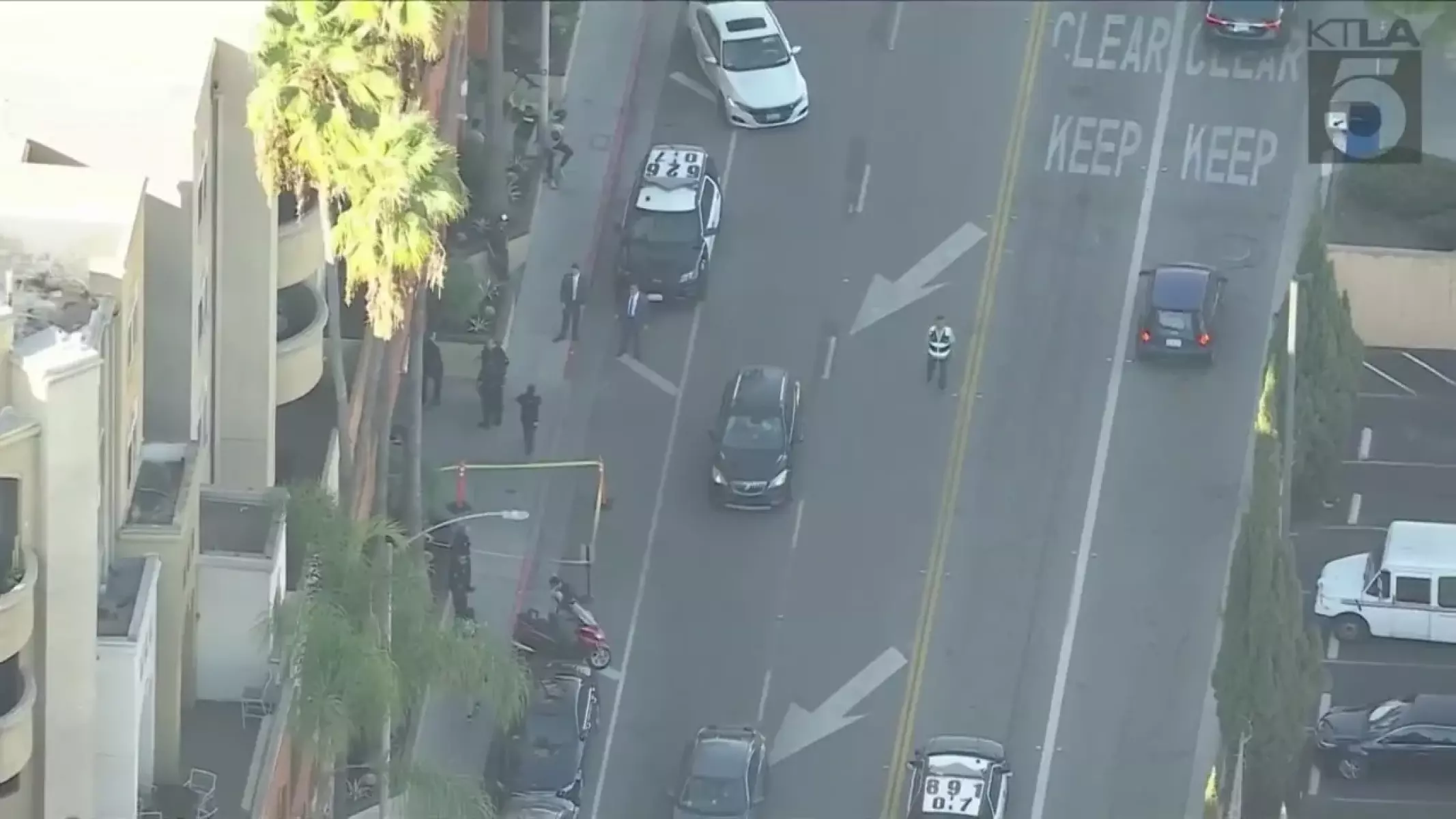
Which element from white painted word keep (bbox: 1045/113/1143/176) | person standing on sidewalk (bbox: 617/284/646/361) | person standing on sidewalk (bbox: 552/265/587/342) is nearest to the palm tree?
person standing on sidewalk (bbox: 617/284/646/361)

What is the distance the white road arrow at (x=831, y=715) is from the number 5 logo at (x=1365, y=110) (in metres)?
16.3

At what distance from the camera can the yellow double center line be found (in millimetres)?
56719

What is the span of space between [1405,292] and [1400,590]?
29.7 feet

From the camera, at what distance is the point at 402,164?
4625 cm

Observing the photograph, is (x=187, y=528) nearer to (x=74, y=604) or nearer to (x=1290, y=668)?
(x=74, y=604)

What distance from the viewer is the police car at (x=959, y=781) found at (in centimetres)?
5344

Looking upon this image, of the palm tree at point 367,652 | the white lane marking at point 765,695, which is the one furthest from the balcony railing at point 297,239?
the white lane marking at point 765,695

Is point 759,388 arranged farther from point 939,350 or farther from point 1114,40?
point 1114,40

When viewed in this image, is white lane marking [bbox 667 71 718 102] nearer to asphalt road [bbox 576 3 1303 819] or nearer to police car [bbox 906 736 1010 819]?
asphalt road [bbox 576 3 1303 819]

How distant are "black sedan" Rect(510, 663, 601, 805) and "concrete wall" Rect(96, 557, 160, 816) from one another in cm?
1226

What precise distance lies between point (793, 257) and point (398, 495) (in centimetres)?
1140

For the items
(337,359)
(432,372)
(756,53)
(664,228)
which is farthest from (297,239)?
(756,53)

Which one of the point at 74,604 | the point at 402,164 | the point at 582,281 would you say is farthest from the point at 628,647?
the point at 74,604

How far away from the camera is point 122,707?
41062 millimetres
